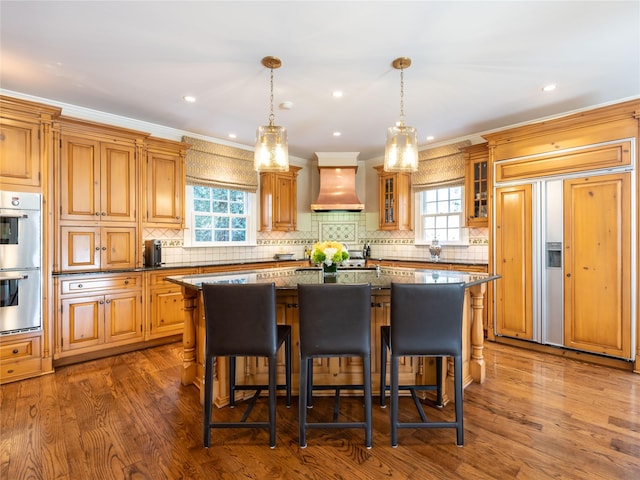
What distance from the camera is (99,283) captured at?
348 cm

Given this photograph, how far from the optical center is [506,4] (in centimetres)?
203

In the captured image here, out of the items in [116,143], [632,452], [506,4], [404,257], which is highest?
[506,4]

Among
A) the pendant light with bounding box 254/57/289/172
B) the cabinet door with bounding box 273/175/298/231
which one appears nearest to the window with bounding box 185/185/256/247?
the cabinet door with bounding box 273/175/298/231

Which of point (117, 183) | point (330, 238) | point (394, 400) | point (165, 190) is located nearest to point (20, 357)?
point (117, 183)

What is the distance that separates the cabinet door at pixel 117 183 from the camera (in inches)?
143

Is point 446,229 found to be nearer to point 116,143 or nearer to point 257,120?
point 257,120

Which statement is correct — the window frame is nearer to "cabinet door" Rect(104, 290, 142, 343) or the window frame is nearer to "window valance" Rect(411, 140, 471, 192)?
"window valance" Rect(411, 140, 471, 192)

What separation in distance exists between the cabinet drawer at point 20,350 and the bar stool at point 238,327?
7.23ft

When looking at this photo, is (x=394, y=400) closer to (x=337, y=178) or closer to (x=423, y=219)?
(x=423, y=219)

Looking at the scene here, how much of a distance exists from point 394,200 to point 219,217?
2.83 m

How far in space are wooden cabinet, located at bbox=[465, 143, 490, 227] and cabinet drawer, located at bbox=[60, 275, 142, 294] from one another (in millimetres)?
4287

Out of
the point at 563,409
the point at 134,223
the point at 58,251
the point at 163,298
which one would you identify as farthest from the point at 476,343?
the point at 58,251

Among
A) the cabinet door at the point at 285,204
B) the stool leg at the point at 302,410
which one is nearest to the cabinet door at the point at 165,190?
the cabinet door at the point at 285,204

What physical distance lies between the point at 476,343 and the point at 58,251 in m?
4.12
